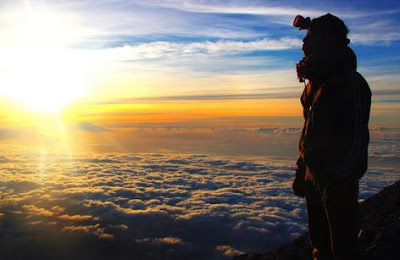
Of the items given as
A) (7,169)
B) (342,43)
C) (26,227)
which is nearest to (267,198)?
(26,227)

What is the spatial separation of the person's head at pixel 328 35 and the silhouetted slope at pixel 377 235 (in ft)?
9.22

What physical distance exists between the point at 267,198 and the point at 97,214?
183 ft

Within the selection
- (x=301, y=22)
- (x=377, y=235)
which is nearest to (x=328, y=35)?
(x=301, y=22)

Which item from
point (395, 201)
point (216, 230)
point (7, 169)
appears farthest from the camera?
point (7, 169)

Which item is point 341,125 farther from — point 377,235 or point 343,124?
point 377,235

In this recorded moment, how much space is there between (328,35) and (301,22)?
0.37m

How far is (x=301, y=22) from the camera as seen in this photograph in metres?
3.94

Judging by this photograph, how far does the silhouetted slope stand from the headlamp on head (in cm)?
304

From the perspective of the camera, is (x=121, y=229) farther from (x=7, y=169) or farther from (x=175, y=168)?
(x=7, y=169)

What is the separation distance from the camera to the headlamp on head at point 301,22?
390cm

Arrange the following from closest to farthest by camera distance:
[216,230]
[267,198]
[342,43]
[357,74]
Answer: [357,74], [342,43], [216,230], [267,198]

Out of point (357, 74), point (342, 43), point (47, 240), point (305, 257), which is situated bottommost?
point (47, 240)

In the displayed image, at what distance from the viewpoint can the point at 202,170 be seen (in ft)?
→ 626

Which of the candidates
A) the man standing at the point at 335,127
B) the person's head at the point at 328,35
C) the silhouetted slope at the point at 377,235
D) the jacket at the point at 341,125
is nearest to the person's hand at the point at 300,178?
the man standing at the point at 335,127
